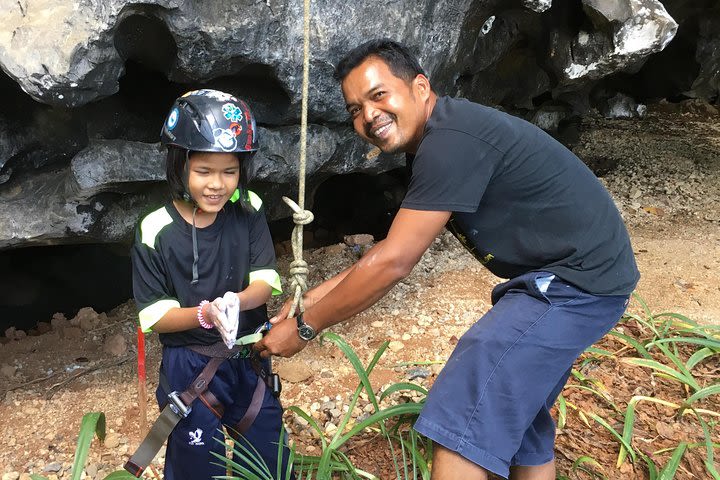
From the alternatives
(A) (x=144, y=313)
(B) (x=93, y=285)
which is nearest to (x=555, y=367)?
(A) (x=144, y=313)

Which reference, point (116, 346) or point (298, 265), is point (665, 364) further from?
point (116, 346)

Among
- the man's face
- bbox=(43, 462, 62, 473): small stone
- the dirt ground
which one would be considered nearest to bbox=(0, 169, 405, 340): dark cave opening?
the dirt ground

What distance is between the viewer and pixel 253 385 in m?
2.30

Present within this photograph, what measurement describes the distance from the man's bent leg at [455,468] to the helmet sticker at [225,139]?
1199 mm

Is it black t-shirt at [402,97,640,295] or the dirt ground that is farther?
the dirt ground

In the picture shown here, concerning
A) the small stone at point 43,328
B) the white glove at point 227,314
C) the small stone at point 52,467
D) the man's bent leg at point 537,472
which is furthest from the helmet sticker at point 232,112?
the small stone at point 43,328

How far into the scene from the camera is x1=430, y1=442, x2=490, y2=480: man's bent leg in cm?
185

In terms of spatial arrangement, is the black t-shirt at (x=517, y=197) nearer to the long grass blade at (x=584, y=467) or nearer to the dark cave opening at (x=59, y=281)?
the long grass blade at (x=584, y=467)

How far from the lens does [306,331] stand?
2.08m

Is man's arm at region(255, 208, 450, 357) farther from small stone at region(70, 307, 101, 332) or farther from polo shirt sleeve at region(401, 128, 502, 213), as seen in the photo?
small stone at region(70, 307, 101, 332)

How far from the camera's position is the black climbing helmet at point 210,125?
2.01 metres

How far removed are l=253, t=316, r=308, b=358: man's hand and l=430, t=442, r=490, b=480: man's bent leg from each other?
596 mm

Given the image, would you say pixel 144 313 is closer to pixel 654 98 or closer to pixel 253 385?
pixel 253 385

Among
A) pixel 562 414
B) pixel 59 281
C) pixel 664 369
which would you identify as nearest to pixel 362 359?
pixel 562 414
